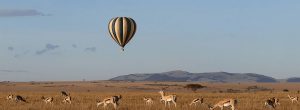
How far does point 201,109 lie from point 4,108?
30.1 feet

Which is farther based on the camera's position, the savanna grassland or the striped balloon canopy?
the striped balloon canopy

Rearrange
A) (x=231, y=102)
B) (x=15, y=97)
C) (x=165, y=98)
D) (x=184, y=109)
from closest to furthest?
(x=231, y=102), (x=184, y=109), (x=165, y=98), (x=15, y=97)

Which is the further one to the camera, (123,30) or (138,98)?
(138,98)

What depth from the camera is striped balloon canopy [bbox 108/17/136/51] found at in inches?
1400

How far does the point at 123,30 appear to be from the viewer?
35.7 metres

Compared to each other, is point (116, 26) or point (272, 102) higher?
point (116, 26)

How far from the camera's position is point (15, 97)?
3550 cm

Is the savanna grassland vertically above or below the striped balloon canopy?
below

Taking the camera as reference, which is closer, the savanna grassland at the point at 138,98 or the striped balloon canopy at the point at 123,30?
the savanna grassland at the point at 138,98

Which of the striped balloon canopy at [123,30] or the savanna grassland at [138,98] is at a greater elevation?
the striped balloon canopy at [123,30]

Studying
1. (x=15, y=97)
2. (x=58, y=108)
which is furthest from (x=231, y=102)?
(x=15, y=97)

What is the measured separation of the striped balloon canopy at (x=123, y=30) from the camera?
1400 inches

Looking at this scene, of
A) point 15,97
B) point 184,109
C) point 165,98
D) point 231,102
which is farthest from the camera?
point 15,97

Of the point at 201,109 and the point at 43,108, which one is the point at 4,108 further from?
the point at 201,109
